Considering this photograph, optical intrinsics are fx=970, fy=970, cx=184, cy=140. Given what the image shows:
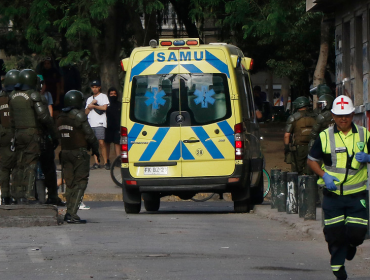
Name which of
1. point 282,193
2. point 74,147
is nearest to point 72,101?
point 74,147

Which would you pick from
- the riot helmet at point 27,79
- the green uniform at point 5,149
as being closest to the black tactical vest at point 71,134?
the riot helmet at point 27,79

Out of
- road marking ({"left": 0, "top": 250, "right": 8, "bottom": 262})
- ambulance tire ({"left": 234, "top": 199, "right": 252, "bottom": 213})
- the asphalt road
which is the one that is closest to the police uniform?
the asphalt road

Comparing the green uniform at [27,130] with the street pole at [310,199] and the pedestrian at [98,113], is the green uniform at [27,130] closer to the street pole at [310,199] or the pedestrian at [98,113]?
the street pole at [310,199]

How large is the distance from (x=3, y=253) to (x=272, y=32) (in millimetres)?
15493

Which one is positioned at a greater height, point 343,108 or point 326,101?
point 326,101

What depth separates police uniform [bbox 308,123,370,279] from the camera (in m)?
7.75

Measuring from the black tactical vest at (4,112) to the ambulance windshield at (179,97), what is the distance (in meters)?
1.72

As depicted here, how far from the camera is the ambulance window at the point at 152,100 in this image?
13617 mm

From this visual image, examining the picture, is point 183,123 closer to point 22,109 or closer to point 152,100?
point 152,100

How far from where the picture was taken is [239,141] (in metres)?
13.5

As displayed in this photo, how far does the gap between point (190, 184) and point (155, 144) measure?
0.74 meters

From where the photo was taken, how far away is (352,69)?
736 inches

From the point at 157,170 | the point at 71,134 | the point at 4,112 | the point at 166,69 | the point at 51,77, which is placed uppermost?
the point at 51,77

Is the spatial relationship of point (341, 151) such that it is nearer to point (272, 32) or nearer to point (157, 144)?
point (157, 144)
